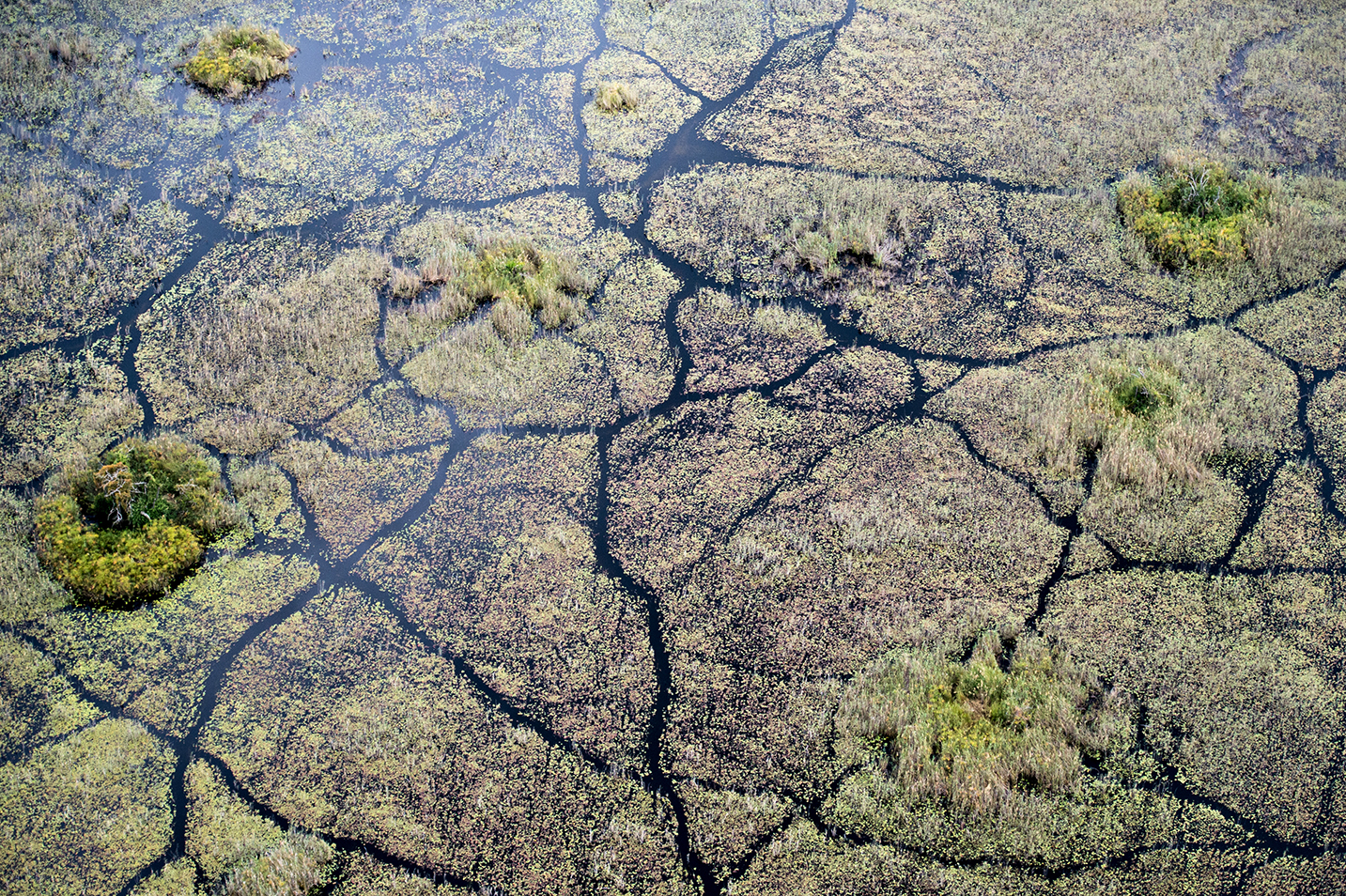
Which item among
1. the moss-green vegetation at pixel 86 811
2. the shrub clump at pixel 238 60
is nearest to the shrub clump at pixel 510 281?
the moss-green vegetation at pixel 86 811

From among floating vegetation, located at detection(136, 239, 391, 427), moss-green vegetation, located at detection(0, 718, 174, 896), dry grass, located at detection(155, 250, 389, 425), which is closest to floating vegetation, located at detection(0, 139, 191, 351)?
floating vegetation, located at detection(136, 239, 391, 427)

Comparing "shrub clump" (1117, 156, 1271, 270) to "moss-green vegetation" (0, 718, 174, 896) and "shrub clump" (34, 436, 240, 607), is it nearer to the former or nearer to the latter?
"shrub clump" (34, 436, 240, 607)

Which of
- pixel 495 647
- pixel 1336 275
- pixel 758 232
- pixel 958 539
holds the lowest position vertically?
pixel 495 647

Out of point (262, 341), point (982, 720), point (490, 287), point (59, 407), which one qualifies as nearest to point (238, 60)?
point (262, 341)

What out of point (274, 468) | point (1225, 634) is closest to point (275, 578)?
point (274, 468)

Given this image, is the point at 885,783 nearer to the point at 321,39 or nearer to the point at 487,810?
the point at 487,810

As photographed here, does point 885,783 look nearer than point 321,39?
Yes
